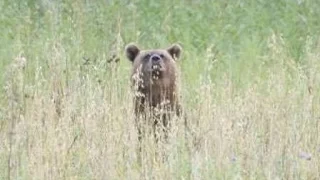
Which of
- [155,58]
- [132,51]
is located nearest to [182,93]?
[155,58]

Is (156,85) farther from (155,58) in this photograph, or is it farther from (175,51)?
(175,51)

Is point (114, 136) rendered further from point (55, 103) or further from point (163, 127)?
point (55, 103)

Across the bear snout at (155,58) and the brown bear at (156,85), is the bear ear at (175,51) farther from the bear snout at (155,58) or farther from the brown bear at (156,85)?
the bear snout at (155,58)

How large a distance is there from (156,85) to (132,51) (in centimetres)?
57

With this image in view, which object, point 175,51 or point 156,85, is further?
point 175,51

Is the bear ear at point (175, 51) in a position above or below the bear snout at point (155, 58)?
above

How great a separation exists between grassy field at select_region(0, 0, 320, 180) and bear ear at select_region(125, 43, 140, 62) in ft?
0.40

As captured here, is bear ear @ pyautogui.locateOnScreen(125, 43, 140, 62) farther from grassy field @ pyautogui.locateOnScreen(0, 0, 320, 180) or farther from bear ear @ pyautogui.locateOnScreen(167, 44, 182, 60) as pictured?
bear ear @ pyautogui.locateOnScreen(167, 44, 182, 60)

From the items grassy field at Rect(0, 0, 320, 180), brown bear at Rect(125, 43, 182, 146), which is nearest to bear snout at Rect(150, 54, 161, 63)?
brown bear at Rect(125, 43, 182, 146)

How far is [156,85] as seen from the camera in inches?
362

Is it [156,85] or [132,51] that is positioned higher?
[132,51]

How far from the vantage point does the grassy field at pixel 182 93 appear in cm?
725

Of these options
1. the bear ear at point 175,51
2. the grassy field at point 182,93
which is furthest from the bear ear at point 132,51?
the bear ear at point 175,51

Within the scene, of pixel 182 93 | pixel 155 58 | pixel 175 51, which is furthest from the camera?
pixel 175 51
